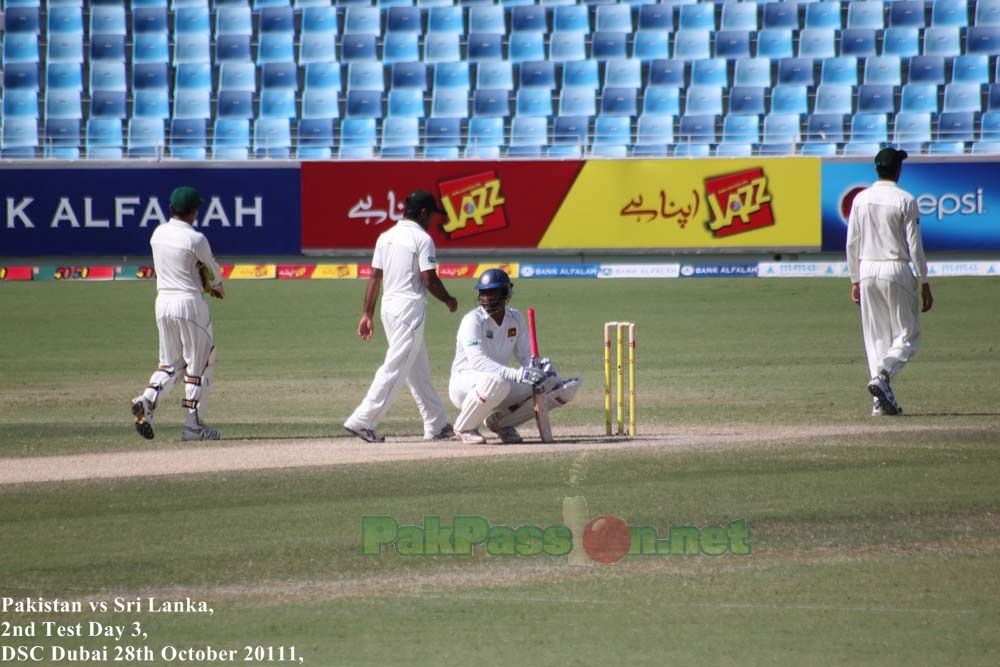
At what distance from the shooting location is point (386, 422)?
12.8m

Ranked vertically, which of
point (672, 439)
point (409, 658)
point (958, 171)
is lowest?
point (409, 658)

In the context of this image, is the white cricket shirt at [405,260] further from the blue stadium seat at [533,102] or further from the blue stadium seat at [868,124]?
the blue stadium seat at [868,124]

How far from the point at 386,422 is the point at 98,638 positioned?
682 cm

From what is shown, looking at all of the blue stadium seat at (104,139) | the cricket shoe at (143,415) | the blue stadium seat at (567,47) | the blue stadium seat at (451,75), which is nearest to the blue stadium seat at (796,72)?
the blue stadium seat at (567,47)

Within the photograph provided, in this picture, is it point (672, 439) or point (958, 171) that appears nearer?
point (672, 439)

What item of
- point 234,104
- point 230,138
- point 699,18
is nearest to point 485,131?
point 230,138

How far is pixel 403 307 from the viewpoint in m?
11.0

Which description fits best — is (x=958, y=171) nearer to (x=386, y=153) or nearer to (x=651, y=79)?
(x=651, y=79)

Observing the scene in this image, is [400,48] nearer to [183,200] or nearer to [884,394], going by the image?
[183,200]

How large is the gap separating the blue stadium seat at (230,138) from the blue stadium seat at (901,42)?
515 inches

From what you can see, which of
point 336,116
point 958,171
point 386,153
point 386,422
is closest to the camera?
point 386,422

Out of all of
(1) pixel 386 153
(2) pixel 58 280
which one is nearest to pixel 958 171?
(1) pixel 386 153

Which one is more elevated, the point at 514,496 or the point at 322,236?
the point at 322,236

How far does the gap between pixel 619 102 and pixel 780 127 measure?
10.5ft
